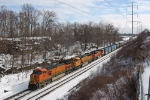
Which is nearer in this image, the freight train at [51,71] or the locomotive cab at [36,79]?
the locomotive cab at [36,79]

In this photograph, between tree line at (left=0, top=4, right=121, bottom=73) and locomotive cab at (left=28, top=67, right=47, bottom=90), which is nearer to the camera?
locomotive cab at (left=28, top=67, right=47, bottom=90)

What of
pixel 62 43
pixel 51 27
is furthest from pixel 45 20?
pixel 62 43

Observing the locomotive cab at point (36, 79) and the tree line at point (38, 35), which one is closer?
the locomotive cab at point (36, 79)

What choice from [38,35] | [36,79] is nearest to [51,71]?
[36,79]

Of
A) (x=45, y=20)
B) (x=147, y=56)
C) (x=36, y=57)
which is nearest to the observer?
(x=147, y=56)

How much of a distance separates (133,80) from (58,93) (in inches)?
353

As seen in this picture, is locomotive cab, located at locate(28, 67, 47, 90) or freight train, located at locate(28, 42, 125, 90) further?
freight train, located at locate(28, 42, 125, 90)

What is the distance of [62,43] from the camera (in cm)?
7338

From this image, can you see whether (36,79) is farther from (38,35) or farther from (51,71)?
(38,35)

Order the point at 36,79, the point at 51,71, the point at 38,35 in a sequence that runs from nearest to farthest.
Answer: the point at 36,79 < the point at 51,71 < the point at 38,35

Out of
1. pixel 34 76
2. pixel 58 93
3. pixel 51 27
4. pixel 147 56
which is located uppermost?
pixel 51 27

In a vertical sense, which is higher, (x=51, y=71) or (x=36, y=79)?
(x=51, y=71)

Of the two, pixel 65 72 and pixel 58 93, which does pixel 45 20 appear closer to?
pixel 65 72

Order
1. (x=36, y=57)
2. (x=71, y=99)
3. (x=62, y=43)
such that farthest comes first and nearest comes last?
1. (x=62, y=43)
2. (x=36, y=57)
3. (x=71, y=99)
